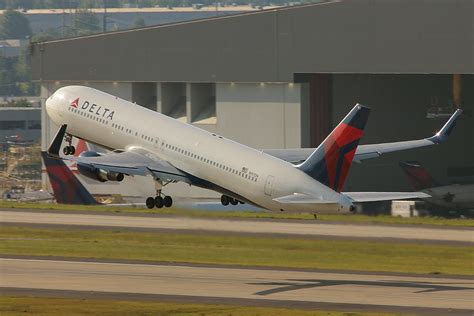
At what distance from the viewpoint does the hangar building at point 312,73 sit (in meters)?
137

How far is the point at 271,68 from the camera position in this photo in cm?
14538

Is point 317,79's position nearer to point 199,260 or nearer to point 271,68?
point 271,68

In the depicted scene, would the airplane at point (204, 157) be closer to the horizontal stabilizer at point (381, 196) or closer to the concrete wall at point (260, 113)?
the horizontal stabilizer at point (381, 196)

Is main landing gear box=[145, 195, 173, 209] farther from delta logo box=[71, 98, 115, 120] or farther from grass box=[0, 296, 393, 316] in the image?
grass box=[0, 296, 393, 316]

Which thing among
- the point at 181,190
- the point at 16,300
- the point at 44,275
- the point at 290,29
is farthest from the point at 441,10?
the point at 16,300

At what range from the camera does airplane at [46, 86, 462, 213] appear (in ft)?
288

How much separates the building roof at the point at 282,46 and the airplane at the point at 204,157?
32458mm

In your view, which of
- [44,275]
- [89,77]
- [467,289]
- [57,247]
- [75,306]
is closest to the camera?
[75,306]

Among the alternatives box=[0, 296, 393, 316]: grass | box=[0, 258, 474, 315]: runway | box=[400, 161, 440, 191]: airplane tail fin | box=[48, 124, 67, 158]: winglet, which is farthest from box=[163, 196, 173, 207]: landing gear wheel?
box=[400, 161, 440, 191]: airplane tail fin

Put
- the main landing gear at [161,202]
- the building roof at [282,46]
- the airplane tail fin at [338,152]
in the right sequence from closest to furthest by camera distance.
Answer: the airplane tail fin at [338,152], the main landing gear at [161,202], the building roof at [282,46]

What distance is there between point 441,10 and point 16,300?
214 feet

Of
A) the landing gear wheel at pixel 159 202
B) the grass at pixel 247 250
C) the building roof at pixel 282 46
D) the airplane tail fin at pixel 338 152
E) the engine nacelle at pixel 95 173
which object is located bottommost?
the grass at pixel 247 250

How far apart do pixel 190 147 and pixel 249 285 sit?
11.1 m

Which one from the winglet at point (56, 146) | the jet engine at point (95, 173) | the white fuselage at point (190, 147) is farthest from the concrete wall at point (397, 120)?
the winglet at point (56, 146)
